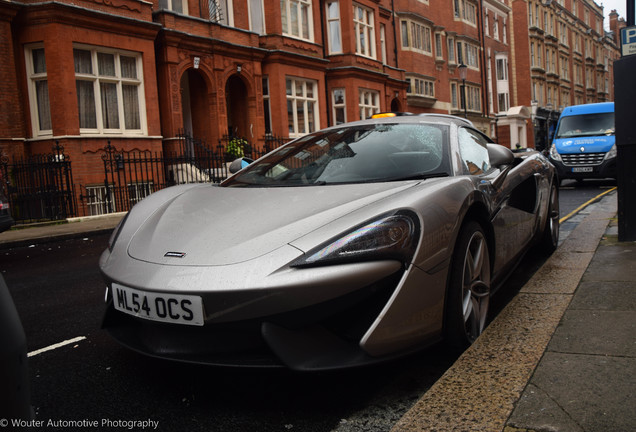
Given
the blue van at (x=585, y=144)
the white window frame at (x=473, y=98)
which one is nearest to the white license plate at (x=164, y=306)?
the blue van at (x=585, y=144)

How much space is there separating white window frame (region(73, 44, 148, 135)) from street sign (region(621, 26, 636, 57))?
1329cm

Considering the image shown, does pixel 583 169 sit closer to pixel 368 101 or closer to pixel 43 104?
pixel 368 101

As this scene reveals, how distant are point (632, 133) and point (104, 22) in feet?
45.8

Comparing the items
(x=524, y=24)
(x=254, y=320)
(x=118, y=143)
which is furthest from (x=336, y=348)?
(x=524, y=24)

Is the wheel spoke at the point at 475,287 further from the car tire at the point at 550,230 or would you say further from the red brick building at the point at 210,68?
the red brick building at the point at 210,68

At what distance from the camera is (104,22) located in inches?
608

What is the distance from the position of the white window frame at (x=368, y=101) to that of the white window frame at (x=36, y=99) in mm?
15046

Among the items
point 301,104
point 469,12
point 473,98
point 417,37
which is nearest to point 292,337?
point 301,104

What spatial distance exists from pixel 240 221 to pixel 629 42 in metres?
4.79

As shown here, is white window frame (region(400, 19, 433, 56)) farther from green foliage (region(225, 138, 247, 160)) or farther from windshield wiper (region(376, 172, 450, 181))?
windshield wiper (region(376, 172, 450, 181))

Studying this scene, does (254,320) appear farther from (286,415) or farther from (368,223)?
(368,223)

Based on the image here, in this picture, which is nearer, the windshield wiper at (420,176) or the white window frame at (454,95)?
the windshield wiper at (420,176)

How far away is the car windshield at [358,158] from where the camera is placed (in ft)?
11.5

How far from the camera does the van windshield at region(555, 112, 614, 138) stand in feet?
52.9
